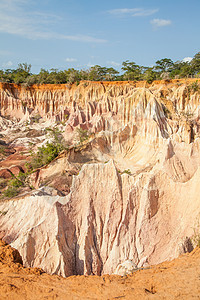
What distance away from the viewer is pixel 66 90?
3669 centimetres

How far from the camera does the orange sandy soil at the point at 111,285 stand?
407cm

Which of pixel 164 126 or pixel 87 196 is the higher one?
pixel 164 126

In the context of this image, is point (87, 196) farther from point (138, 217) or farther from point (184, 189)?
point (184, 189)

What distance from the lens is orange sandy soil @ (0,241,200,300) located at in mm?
4070

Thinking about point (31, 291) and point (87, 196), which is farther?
point (87, 196)

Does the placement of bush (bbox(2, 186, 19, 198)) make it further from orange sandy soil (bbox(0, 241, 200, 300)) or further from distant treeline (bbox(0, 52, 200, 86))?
distant treeline (bbox(0, 52, 200, 86))

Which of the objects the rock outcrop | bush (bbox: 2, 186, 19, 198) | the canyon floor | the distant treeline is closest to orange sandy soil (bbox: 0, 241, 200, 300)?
the canyon floor

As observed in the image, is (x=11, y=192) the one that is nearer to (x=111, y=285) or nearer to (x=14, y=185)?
(x=14, y=185)

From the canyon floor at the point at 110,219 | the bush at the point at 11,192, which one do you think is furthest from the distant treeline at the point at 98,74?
the bush at the point at 11,192

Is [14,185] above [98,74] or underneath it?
underneath

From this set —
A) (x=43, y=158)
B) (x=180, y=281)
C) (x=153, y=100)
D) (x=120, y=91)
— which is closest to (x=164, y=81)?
(x=120, y=91)

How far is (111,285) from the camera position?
455cm

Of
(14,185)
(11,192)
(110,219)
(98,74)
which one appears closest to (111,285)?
(110,219)

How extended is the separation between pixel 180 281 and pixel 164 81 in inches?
1242
